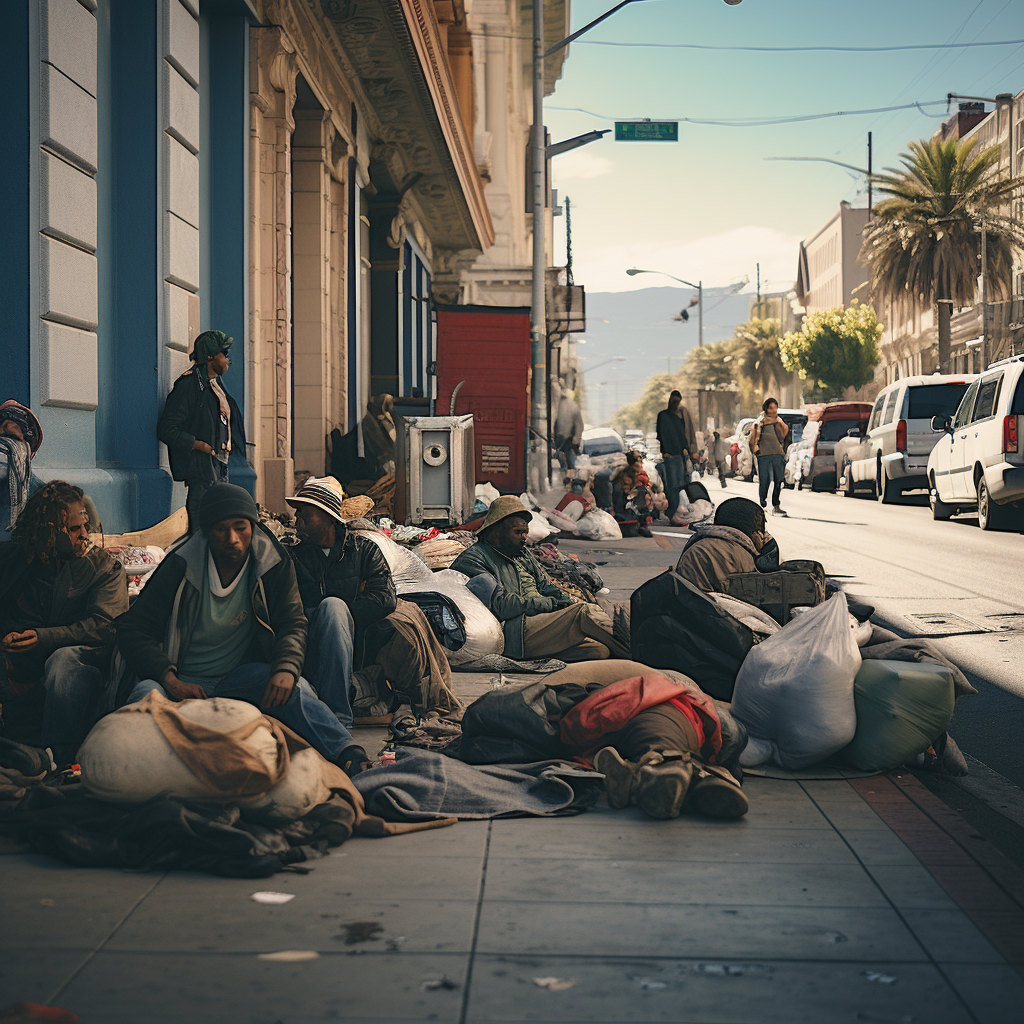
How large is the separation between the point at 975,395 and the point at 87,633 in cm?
1524

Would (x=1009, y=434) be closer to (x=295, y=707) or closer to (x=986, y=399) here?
(x=986, y=399)

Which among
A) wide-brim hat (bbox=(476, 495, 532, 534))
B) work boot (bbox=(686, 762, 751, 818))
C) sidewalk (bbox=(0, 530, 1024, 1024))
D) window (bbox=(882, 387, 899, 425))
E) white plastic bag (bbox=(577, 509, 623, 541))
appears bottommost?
sidewalk (bbox=(0, 530, 1024, 1024))

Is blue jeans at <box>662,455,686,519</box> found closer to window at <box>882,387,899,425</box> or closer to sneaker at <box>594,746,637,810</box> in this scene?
window at <box>882,387,899,425</box>

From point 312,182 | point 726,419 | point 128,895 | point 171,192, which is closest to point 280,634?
point 128,895

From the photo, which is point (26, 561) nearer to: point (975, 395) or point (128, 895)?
point (128, 895)

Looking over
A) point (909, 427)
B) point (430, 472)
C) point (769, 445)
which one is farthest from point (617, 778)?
point (909, 427)

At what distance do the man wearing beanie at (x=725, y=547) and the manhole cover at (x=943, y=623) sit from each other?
2597mm

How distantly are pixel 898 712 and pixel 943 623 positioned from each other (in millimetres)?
4341

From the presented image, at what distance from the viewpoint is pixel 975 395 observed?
17406mm

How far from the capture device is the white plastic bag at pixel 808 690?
16.0 feet

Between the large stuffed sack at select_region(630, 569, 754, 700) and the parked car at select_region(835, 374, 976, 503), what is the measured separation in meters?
18.5

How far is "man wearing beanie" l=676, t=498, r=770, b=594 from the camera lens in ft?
20.3

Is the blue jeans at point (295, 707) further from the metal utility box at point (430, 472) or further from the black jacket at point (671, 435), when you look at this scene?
the black jacket at point (671, 435)

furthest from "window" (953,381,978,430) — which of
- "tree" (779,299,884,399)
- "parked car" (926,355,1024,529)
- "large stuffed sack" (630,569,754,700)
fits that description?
"tree" (779,299,884,399)
